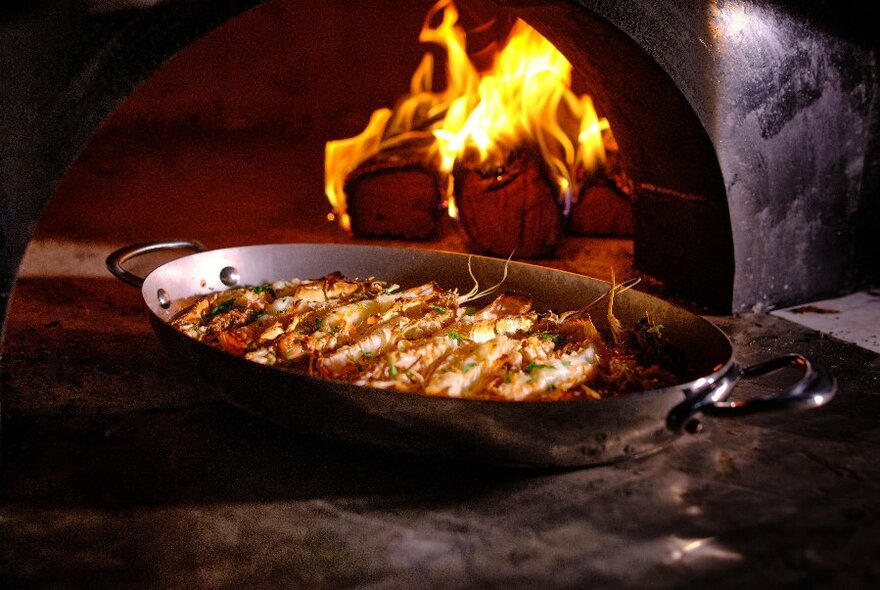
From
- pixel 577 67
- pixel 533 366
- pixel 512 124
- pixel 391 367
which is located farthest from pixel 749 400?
pixel 512 124

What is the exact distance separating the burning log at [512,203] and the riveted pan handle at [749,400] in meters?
3.19

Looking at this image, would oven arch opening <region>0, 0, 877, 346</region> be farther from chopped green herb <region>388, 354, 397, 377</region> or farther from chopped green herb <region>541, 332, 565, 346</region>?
chopped green herb <region>541, 332, 565, 346</region>

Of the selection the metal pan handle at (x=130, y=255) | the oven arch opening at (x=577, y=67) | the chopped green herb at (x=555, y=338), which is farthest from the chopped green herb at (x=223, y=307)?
the chopped green herb at (x=555, y=338)

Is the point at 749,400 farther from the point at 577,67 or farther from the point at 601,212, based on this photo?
the point at 601,212

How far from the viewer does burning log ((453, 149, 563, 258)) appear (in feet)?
17.9

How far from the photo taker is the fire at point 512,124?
552 cm

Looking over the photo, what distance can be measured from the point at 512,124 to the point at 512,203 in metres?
0.63

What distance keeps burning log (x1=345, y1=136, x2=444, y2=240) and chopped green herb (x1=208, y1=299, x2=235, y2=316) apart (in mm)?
2546

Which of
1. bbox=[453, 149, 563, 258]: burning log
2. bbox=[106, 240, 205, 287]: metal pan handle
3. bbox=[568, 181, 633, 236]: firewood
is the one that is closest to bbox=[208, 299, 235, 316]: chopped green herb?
bbox=[106, 240, 205, 287]: metal pan handle

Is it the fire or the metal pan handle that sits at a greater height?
the fire

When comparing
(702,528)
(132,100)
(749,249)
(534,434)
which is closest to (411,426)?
(534,434)

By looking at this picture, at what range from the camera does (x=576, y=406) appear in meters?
2.16

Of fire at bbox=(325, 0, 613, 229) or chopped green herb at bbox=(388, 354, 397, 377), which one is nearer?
chopped green herb at bbox=(388, 354, 397, 377)

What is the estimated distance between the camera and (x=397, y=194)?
592 cm
